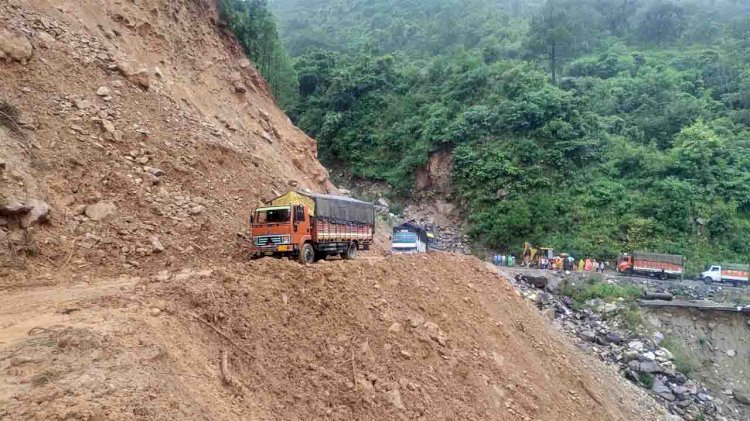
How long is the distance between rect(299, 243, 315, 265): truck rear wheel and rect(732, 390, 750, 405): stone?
1946 cm

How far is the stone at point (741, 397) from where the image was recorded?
20.9 meters

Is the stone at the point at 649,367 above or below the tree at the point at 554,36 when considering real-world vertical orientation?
below

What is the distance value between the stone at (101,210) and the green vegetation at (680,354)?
72.2 ft

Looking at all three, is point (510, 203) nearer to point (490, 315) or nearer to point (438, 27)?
point (490, 315)

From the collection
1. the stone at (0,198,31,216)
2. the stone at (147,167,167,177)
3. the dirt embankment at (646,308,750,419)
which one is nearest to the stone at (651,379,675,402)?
the dirt embankment at (646,308,750,419)

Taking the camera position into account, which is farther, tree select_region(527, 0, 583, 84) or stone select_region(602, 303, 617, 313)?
tree select_region(527, 0, 583, 84)

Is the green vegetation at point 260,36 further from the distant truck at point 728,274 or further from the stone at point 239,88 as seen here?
the distant truck at point 728,274

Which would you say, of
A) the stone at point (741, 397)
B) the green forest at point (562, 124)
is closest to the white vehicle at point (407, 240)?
the green forest at point (562, 124)

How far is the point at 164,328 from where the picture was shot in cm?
664

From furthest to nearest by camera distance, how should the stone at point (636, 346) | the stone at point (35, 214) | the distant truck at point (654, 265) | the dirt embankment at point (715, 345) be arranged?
the distant truck at point (654, 265) < the dirt embankment at point (715, 345) < the stone at point (636, 346) < the stone at point (35, 214)

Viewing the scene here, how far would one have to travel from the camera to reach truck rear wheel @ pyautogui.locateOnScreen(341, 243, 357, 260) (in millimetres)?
16047

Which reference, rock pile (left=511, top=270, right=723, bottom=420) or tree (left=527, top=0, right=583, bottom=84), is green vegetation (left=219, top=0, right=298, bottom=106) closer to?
rock pile (left=511, top=270, right=723, bottom=420)

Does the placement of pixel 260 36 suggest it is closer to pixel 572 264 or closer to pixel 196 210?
pixel 196 210

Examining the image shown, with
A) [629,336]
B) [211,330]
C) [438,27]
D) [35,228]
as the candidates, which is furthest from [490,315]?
[438,27]
